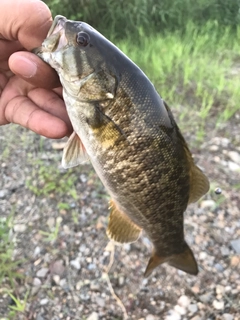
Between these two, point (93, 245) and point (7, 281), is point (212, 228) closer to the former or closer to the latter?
point (93, 245)

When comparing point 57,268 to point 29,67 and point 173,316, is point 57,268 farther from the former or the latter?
point 29,67

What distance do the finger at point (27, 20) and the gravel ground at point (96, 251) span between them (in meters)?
1.44

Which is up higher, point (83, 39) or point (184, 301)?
point (83, 39)

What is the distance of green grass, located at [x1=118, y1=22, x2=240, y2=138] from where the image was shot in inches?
146

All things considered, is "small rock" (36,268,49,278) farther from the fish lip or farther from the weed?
the fish lip

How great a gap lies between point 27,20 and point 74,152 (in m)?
0.58

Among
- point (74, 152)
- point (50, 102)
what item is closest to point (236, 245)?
point (74, 152)

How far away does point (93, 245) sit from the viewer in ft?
8.57

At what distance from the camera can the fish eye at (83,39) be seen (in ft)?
4.82

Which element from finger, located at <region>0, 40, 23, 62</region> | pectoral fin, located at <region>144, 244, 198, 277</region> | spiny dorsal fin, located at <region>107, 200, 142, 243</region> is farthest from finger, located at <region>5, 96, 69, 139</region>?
pectoral fin, located at <region>144, 244, 198, 277</region>

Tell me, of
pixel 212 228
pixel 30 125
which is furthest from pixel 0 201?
pixel 212 228

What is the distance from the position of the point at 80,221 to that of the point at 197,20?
13.4 ft

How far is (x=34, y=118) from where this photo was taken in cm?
180

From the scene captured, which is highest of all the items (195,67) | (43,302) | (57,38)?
(57,38)
